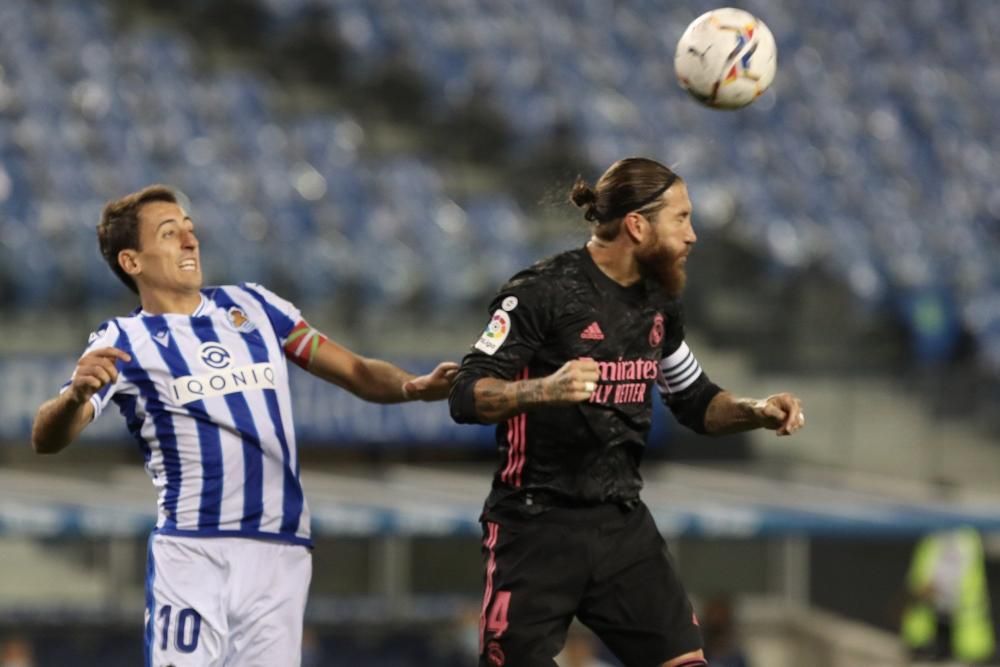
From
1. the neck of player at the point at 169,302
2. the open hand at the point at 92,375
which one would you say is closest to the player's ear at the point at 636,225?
the neck of player at the point at 169,302

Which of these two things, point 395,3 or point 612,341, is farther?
point 395,3

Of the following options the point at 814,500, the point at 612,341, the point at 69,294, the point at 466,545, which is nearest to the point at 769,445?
the point at 814,500

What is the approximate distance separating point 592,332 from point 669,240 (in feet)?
1.00

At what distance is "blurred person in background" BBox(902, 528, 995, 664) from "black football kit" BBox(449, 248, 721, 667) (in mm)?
6965

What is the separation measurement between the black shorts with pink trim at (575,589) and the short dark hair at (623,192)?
0.75 metres

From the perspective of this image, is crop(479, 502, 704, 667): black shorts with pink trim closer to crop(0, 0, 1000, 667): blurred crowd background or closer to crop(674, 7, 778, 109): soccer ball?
crop(674, 7, 778, 109): soccer ball

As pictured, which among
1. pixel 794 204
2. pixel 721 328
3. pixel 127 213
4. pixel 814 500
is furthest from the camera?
pixel 794 204

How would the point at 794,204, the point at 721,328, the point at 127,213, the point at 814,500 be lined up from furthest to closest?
the point at 794,204 → the point at 721,328 → the point at 814,500 → the point at 127,213

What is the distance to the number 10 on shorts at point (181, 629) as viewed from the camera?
4.68 metres

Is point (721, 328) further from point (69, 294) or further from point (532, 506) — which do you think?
point (532, 506)

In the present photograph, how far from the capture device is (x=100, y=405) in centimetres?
471

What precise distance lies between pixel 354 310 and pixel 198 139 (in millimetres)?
2789

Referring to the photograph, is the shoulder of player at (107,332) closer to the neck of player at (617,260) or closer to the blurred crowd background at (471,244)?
the neck of player at (617,260)

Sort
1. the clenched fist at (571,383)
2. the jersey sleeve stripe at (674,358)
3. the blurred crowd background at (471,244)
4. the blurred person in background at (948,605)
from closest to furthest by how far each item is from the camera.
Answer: the clenched fist at (571,383), the jersey sleeve stripe at (674,358), the blurred crowd background at (471,244), the blurred person in background at (948,605)
